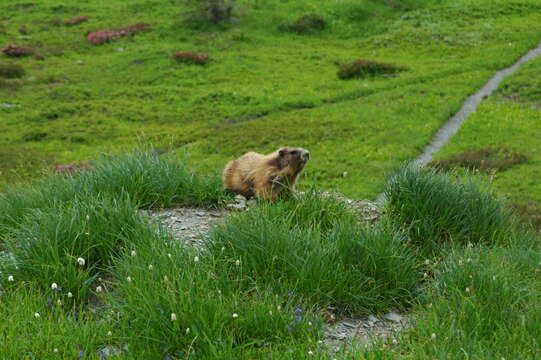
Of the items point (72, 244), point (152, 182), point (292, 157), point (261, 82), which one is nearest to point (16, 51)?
point (261, 82)

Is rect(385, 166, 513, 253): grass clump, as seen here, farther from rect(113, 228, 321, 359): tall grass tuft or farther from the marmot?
rect(113, 228, 321, 359): tall grass tuft

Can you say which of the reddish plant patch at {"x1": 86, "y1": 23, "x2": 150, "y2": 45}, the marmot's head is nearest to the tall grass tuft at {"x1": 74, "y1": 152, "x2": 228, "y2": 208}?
the marmot's head

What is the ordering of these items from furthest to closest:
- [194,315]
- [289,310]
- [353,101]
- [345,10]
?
[345,10], [353,101], [289,310], [194,315]

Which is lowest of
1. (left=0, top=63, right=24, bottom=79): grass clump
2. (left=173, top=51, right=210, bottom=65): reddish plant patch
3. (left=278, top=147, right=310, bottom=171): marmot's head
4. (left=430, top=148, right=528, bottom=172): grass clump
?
(left=430, top=148, right=528, bottom=172): grass clump

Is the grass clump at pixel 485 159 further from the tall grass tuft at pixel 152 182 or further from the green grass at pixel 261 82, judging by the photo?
the tall grass tuft at pixel 152 182

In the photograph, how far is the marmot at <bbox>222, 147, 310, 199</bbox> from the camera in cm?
1008

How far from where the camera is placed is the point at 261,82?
34.5m

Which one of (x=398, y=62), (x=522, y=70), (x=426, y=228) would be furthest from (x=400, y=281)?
(x=398, y=62)

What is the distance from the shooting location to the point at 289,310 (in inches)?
243

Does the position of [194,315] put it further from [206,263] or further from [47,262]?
[47,262]

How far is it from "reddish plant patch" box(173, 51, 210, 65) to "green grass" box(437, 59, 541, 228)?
755 inches

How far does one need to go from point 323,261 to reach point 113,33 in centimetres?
4227

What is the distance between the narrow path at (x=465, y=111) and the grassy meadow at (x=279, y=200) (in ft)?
1.56

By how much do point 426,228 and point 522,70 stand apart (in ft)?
87.6
